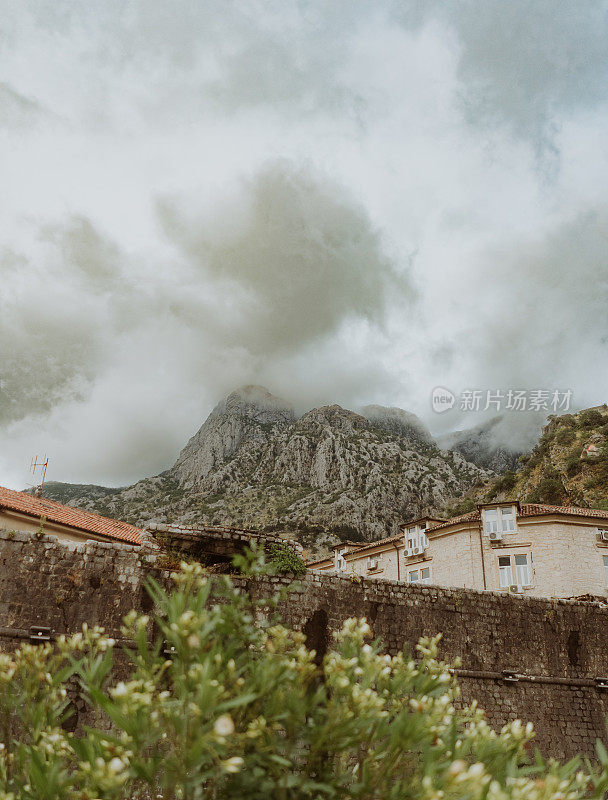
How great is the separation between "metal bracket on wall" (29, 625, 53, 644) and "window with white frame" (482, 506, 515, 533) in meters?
28.4

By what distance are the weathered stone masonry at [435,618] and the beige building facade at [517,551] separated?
551 inches

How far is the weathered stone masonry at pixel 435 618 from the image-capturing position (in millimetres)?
12211

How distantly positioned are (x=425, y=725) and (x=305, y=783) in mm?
976

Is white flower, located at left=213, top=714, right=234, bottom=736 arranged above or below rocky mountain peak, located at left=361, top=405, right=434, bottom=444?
below

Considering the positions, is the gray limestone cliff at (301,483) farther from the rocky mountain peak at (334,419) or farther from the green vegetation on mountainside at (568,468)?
the green vegetation on mountainside at (568,468)

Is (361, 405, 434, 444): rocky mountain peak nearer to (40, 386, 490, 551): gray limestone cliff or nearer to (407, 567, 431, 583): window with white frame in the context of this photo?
(40, 386, 490, 551): gray limestone cliff

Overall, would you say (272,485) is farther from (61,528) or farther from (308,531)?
(61,528)

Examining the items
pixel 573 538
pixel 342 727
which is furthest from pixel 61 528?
pixel 573 538

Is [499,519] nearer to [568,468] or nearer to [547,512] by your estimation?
[547,512]

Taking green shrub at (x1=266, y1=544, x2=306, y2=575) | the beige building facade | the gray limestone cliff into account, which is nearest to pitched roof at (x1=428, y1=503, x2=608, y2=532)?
the beige building facade

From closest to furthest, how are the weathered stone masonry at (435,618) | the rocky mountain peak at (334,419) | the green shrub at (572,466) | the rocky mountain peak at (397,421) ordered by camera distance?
the weathered stone masonry at (435,618), the green shrub at (572,466), the rocky mountain peak at (334,419), the rocky mountain peak at (397,421)

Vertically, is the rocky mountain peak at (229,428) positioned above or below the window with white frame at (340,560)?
above

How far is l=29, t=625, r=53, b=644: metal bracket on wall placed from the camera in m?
11.7

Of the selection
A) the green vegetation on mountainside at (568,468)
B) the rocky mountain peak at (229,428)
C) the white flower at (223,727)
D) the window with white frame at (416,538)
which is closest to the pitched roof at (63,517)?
the white flower at (223,727)
